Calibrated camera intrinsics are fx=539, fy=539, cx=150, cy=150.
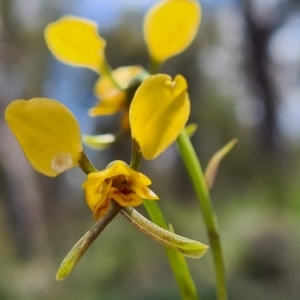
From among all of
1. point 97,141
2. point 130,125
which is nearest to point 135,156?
point 130,125

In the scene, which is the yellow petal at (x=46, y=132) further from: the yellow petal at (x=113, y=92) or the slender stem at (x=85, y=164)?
the yellow petal at (x=113, y=92)

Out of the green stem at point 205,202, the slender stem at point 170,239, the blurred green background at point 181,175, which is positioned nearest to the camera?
the slender stem at point 170,239

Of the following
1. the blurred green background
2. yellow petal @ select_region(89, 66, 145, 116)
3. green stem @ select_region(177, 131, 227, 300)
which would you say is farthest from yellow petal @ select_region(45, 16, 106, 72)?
the blurred green background

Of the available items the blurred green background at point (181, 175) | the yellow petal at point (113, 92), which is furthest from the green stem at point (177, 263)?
the blurred green background at point (181, 175)

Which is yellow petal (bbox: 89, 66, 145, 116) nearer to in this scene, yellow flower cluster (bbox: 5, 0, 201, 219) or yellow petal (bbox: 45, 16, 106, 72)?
yellow petal (bbox: 45, 16, 106, 72)

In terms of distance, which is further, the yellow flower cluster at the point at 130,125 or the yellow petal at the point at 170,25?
the yellow petal at the point at 170,25

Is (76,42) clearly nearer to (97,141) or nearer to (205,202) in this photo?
(97,141)
